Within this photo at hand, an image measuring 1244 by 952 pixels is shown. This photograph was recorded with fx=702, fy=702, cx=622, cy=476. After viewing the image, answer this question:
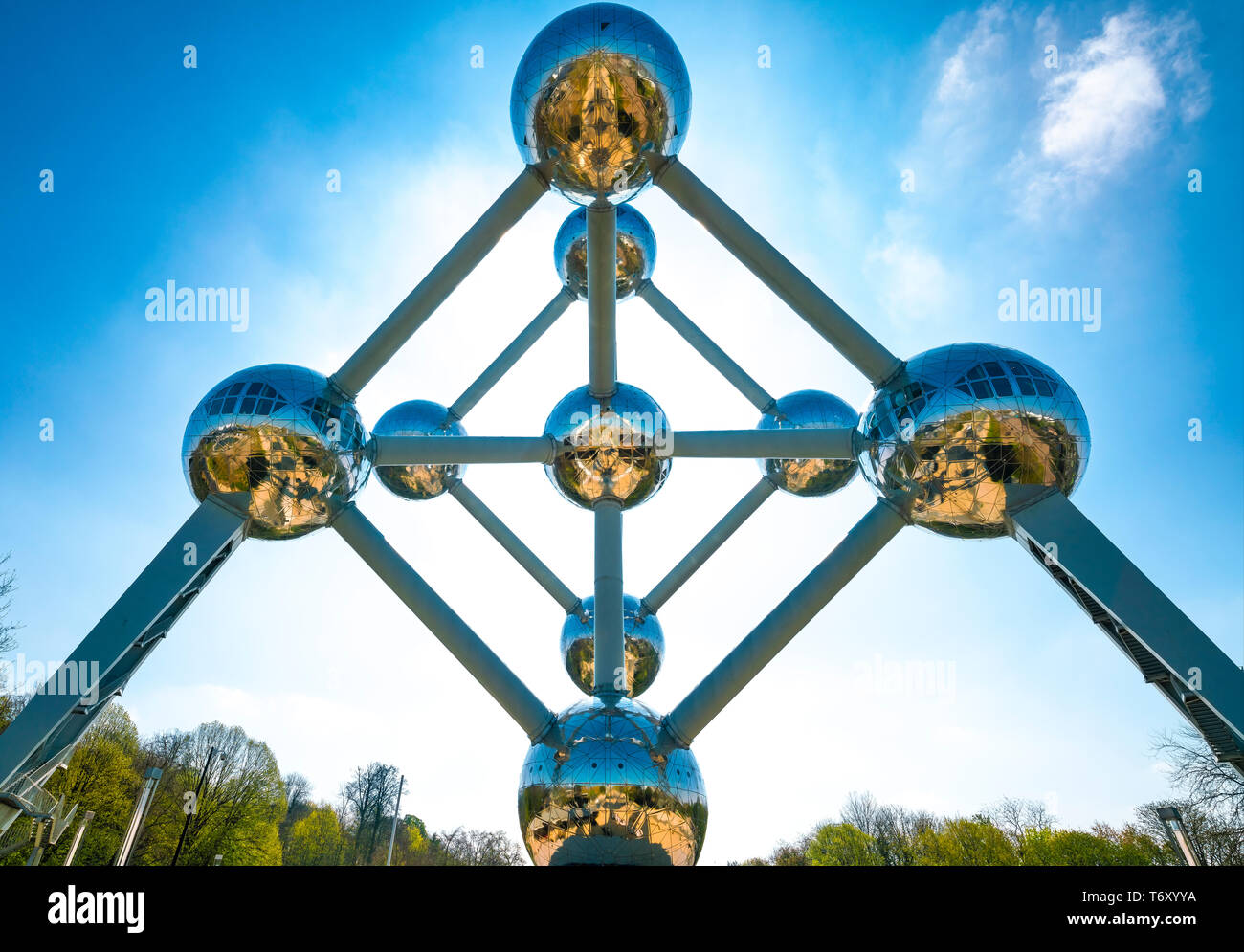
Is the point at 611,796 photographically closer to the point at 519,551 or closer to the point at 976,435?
the point at 976,435

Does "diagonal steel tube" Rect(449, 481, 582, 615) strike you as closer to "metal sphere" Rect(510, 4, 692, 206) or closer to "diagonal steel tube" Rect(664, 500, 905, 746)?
"diagonal steel tube" Rect(664, 500, 905, 746)

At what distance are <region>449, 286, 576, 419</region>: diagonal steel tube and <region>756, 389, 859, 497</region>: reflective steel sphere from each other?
10.4ft

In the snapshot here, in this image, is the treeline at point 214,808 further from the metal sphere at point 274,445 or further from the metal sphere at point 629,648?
the metal sphere at point 274,445

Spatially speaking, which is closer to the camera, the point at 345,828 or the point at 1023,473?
the point at 1023,473

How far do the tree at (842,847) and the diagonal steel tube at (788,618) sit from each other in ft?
134

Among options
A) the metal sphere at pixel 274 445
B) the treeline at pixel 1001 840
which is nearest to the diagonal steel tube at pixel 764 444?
the metal sphere at pixel 274 445

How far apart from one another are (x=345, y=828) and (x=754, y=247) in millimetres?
56144

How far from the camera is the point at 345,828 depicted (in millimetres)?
49875

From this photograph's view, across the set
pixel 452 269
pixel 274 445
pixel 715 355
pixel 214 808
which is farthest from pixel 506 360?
pixel 214 808
